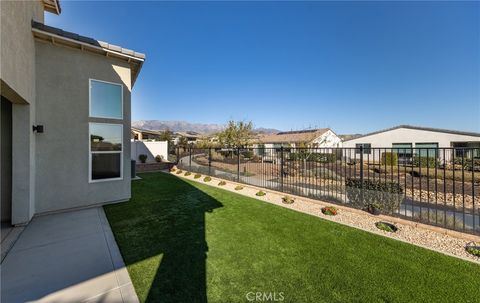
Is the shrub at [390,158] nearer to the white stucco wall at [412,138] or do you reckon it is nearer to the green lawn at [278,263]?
the green lawn at [278,263]

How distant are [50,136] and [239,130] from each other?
59.1 ft

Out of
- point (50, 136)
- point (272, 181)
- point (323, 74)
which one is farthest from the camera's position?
point (323, 74)

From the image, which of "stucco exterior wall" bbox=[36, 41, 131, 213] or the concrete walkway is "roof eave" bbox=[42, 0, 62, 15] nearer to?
"stucco exterior wall" bbox=[36, 41, 131, 213]

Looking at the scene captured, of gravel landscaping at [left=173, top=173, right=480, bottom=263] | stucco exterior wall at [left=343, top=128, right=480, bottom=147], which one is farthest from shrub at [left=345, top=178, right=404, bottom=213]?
stucco exterior wall at [left=343, top=128, right=480, bottom=147]

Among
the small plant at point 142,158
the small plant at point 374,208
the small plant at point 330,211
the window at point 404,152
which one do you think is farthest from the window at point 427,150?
the small plant at point 142,158

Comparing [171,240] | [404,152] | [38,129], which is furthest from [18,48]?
[404,152]

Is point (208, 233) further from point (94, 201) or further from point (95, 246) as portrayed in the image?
point (94, 201)

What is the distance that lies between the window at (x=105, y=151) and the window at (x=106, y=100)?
14.1 inches

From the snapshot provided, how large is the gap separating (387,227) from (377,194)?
120 centimetres

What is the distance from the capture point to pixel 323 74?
19203mm

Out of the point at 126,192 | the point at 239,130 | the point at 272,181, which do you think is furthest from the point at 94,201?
the point at 239,130

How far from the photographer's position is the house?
4625mm

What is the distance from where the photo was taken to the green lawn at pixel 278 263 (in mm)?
2604

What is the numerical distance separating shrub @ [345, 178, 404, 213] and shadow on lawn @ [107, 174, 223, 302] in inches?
168
